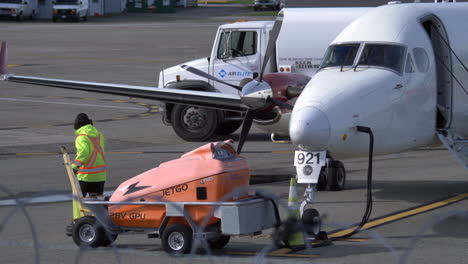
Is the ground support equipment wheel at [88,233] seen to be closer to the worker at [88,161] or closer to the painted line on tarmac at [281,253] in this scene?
the worker at [88,161]

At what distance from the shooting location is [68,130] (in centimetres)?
2412

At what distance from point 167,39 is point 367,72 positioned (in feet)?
155

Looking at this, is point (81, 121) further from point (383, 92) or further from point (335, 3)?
point (335, 3)

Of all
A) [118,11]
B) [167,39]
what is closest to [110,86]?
[167,39]

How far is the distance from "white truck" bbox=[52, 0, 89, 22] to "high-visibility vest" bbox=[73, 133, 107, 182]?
61290 millimetres

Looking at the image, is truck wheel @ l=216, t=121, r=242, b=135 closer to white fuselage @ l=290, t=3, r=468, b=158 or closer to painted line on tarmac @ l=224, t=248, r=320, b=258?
white fuselage @ l=290, t=3, r=468, b=158

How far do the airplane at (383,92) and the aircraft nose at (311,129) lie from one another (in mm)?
14

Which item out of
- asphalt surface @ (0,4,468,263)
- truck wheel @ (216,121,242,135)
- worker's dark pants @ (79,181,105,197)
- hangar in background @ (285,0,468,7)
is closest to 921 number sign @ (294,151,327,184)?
asphalt surface @ (0,4,468,263)

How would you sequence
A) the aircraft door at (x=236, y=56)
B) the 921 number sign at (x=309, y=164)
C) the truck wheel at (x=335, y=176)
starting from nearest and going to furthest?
the 921 number sign at (x=309, y=164)
the truck wheel at (x=335, y=176)
the aircraft door at (x=236, y=56)

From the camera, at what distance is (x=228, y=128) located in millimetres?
23312

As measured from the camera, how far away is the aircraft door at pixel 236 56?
74.1 feet

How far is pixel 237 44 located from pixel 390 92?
965cm

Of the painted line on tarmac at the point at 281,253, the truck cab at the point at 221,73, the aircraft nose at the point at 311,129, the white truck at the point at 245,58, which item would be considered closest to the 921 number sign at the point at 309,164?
the aircraft nose at the point at 311,129

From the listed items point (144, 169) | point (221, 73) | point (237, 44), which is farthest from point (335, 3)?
point (144, 169)
